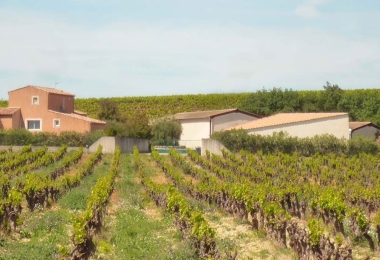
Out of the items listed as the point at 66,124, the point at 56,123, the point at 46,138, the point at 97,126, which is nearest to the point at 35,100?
the point at 56,123

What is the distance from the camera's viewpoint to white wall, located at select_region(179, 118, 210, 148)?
2078 inches

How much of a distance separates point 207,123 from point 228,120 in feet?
7.51

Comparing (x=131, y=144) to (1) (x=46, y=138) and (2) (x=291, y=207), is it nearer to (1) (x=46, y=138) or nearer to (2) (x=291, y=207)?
(1) (x=46, y=138)

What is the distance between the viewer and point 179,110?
73.2 m

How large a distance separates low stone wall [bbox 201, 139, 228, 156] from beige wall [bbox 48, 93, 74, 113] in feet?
47.8

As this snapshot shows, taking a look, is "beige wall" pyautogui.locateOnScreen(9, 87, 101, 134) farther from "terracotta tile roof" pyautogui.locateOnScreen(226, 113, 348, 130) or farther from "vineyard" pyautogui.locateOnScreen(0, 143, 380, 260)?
"vineyard" pyautogui.locateOnScreen(0, 143, 380, 260)

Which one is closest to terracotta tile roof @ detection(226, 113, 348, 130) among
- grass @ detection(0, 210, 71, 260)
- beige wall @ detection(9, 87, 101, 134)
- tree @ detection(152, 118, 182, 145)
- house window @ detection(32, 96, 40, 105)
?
tree @ detection(152, 118, 182, 145)

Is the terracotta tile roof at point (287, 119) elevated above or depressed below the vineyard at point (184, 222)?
above

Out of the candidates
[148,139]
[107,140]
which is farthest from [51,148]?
[148,139]

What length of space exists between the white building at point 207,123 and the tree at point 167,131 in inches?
26.0

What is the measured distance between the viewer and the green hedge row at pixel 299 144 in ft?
136

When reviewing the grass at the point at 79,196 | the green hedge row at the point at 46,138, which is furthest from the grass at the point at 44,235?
the green hedge row at the point at 46,138

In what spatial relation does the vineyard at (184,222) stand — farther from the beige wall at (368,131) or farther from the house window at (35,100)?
the beige wall at (368,131)

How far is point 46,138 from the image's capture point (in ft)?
149
